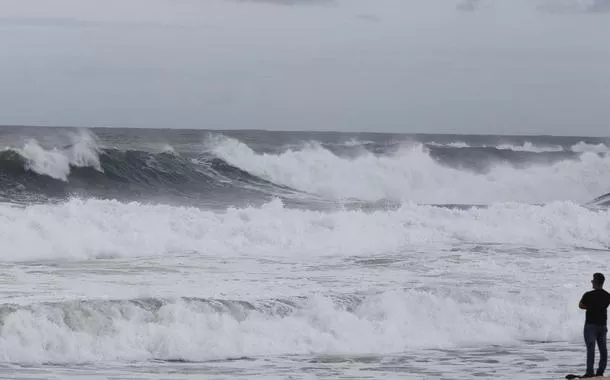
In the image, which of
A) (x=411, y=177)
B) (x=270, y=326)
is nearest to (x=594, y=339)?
(x=270, y=326)

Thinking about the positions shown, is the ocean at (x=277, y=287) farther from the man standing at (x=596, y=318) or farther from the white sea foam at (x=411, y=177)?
the white sea foam at (x=411, y=177)

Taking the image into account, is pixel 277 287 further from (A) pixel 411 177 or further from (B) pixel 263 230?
(A) pixel 411 177

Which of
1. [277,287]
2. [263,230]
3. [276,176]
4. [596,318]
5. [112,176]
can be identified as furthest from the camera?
[276,176]

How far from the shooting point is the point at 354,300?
1501cm

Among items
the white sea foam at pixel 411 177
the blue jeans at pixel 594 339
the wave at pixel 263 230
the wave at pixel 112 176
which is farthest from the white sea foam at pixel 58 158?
the blue jeans at pixel 594 339

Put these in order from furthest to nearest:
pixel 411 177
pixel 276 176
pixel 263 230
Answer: pixel 411 177, pixel 276 176, pixel 263 230

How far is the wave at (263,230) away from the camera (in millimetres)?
18828

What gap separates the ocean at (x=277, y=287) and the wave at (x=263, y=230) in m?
0.05

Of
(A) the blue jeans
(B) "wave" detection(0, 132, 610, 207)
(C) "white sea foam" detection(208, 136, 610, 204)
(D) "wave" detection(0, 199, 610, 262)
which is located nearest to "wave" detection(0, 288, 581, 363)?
(A) the blue jeans

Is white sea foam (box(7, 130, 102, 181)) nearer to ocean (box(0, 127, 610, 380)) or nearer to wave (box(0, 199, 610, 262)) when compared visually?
ocean (box(0, 127, 610, 380))

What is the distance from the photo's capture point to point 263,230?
21.4 metres

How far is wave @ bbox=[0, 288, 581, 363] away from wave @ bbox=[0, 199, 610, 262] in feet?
16.0

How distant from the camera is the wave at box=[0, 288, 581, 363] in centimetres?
1230

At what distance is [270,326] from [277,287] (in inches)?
85.7
